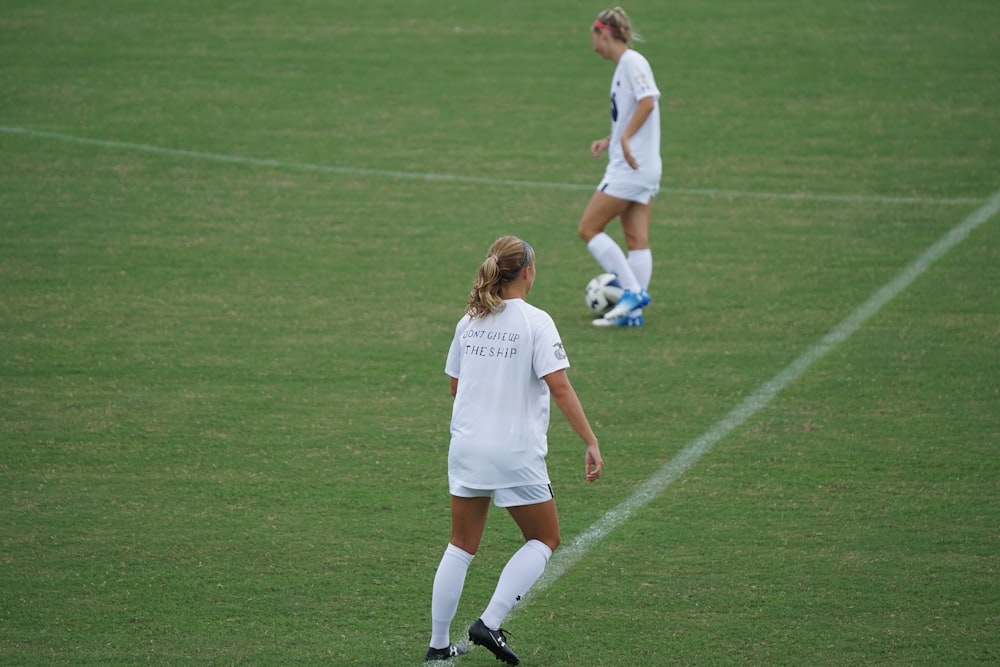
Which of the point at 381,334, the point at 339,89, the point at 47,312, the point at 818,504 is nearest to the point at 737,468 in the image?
the point at 818,504

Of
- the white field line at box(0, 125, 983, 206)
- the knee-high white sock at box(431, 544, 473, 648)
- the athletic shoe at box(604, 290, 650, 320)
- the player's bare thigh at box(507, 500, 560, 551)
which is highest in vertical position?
the white field line at box(0, 125, 983, 206)

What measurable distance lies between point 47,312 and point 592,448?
6070 mm

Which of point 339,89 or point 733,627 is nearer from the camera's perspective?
point 733,627

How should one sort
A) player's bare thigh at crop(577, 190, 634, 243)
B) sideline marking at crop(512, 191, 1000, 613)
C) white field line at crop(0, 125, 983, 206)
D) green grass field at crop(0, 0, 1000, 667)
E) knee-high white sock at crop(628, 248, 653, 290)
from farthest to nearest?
white field line at crop(0, 125, 983, 206)
knee-high white sock at crop(628, 248, 653, 290)
player's bare thigh at crop(577, 190, 634, 243)
sideline marking at crop(512, 191, 1000, 613)
green grass field at crop(0, 0, 1000, 667)

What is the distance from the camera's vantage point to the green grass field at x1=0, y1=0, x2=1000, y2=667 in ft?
17.1

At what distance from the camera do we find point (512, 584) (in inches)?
183

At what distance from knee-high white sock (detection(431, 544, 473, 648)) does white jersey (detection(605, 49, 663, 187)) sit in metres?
5.03

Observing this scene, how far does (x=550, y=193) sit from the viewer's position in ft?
43.0

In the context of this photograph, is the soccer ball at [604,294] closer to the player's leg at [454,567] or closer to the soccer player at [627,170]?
the soccer player at [627,170]

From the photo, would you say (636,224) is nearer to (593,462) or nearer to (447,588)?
(593,462)

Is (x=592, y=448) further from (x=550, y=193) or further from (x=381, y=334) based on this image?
(x=550, y=193)

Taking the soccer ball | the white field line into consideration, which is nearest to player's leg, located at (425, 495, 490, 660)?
the soccer ball

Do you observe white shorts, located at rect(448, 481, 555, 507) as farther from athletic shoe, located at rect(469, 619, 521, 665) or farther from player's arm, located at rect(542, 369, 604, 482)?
athletic shoe, located at rect(469, 619, 521, 665)

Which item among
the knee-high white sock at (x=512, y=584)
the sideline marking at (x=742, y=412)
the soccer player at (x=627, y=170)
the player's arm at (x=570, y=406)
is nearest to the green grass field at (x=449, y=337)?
the sideline marking at (x=742, y=412)
